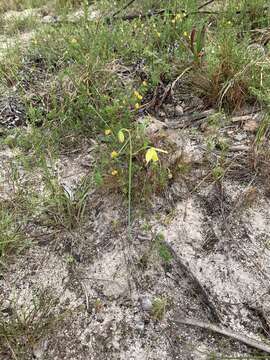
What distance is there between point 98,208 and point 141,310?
2.24ft

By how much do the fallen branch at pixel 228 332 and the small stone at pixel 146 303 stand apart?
0.15 metres

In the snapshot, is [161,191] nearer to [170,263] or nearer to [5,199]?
[170,263]

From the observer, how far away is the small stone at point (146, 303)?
1756mm

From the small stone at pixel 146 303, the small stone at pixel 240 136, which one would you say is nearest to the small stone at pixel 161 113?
the small stone at pixel 240 136

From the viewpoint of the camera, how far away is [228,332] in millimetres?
1630

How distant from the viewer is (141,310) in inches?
69.1

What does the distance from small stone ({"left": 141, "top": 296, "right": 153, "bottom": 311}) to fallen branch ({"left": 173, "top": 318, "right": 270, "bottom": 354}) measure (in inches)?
5.8

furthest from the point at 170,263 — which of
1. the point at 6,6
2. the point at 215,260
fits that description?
the point at 6,6

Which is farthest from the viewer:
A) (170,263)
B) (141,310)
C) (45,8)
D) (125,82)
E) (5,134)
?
(45,8)

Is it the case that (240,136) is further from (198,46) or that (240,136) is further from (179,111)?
(198,46)

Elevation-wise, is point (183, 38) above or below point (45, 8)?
below

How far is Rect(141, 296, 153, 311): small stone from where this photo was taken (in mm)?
1756

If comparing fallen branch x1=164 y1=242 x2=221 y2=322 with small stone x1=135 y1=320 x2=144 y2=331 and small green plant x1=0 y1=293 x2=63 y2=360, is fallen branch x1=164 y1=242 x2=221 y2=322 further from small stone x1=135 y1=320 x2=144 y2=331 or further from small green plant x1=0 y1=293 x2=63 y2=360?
small green plant x1=0 y1=293 x2=63 y2=360

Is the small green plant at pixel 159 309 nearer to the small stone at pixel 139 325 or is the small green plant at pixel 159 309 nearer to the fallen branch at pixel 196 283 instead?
the small stone at pixel 139 325
